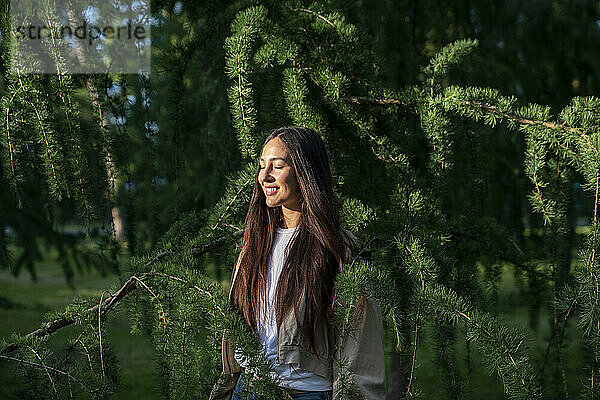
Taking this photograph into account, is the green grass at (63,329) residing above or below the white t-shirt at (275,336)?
below

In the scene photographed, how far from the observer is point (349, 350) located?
109 cm

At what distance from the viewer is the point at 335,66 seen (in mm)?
1379

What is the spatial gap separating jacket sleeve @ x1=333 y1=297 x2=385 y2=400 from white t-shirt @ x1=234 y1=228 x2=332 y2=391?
0.19 ft

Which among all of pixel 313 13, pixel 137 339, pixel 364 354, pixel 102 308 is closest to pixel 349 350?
pixel 364 354

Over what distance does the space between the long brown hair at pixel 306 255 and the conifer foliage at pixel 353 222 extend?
7 centimetres

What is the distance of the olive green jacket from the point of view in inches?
42.7

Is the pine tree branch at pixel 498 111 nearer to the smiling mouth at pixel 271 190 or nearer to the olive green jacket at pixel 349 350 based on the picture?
the smiling mouth at pixel 271 190

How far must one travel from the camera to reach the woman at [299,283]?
111cm

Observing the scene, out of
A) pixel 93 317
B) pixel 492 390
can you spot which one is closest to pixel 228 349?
pixel 93 317

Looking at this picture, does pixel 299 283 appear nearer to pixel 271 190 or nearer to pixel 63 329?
pixel 271 190

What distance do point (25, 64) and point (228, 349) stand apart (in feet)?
2.25

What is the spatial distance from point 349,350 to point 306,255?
187 mm

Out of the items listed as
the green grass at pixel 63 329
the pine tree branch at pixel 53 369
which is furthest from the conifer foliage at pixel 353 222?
the green grass at pixel 63 329

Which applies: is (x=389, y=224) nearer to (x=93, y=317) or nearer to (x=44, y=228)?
(x=93, y=317)
